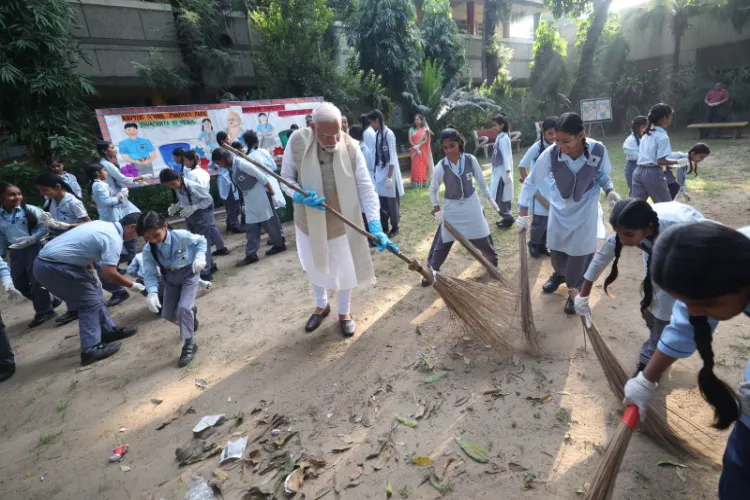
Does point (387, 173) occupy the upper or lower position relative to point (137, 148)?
lower

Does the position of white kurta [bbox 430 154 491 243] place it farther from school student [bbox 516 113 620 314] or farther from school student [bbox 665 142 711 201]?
school student [bbox 665 142 711 201]

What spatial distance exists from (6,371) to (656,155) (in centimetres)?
694

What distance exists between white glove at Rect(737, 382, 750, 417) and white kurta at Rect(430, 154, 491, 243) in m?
2.88

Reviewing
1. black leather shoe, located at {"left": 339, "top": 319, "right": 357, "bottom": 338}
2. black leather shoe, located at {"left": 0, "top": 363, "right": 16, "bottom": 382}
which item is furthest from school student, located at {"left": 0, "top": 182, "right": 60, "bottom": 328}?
black leather shoe, located at {"left": 339, "top": 319, "right": 357, "bottom": 338}

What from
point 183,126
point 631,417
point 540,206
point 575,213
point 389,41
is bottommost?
point 631,417

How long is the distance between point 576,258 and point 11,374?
531cm

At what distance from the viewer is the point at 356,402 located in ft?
9.27

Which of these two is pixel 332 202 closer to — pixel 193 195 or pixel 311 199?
pixel 311 199

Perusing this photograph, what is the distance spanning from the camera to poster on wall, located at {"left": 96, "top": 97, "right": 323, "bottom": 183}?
735 cm

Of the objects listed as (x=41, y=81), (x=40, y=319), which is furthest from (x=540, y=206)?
(x=41, y=81)

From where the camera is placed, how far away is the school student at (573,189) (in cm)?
306

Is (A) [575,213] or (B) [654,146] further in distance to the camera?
(B) [654,146]

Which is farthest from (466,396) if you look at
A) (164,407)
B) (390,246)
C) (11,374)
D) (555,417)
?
(11,374)

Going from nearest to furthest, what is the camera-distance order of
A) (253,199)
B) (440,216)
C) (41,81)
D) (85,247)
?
(85,247) → (440,216) → (253,199) → (41,81)
